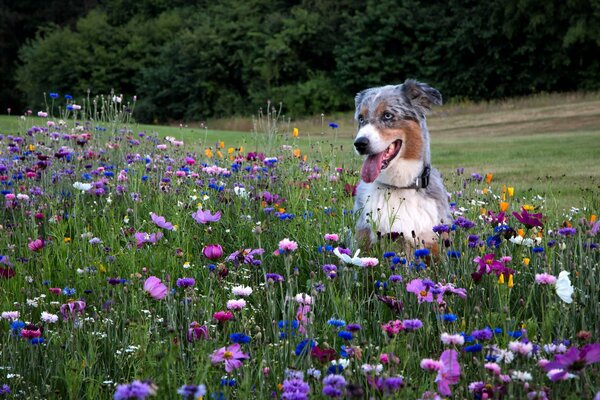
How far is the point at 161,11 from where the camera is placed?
2061 inches

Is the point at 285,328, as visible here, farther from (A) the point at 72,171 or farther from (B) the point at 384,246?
(A) the point at 72,171

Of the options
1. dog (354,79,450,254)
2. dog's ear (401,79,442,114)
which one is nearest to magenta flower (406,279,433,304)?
dog (354,79,450,254)

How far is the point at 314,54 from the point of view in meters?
39.8

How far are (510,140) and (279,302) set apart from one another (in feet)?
49.2

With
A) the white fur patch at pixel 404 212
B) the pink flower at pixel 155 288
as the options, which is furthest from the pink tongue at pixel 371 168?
the pink flower at pixel 155 288

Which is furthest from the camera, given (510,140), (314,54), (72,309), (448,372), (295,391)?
(314,54)

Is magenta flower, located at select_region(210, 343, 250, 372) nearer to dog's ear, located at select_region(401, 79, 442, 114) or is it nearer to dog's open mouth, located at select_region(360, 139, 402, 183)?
dog's open mouth, located at select_region(360, 139, 402, 183)

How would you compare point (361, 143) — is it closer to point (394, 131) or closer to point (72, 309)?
point (394, 131)

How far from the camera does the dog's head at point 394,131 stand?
4543mm

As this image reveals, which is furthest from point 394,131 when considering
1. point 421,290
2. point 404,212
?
point 421,290

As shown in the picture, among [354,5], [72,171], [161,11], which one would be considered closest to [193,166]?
[72,171]

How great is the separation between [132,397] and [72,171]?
4697mm

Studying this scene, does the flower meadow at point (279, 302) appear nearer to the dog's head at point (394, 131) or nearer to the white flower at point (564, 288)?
the white flower at point (564, 288)

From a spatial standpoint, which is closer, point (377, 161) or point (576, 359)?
point (576, 359)
